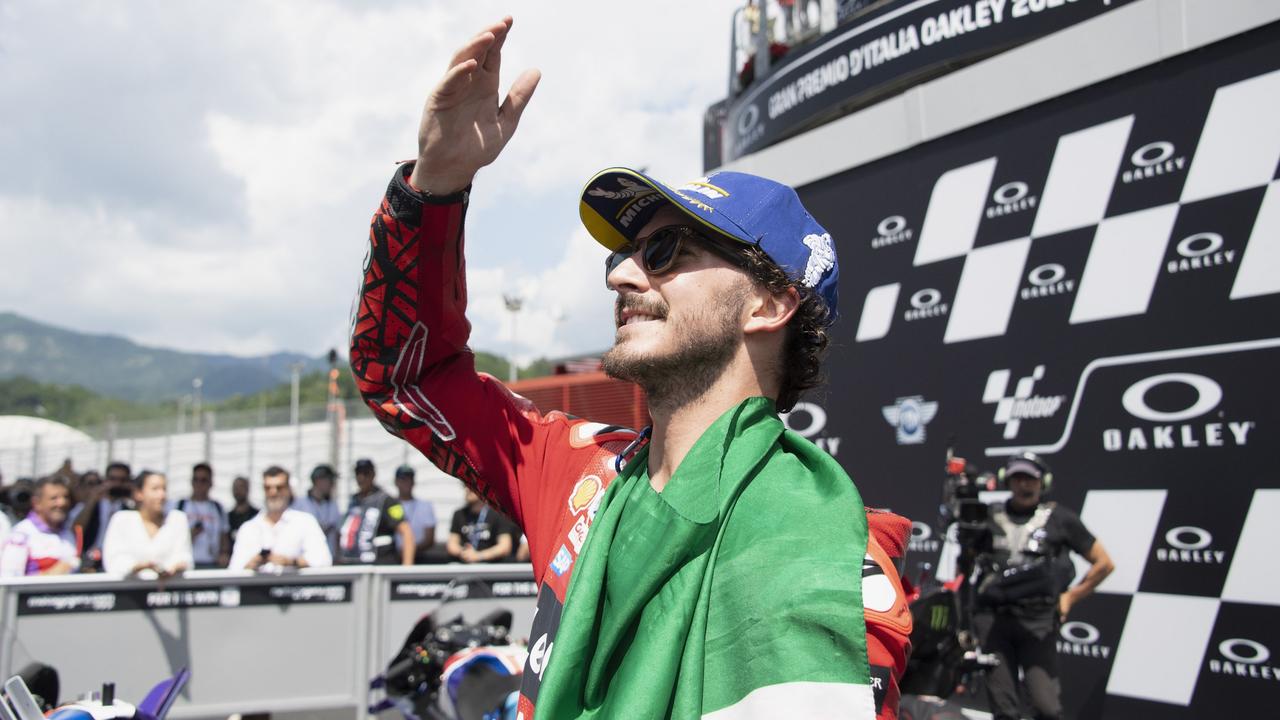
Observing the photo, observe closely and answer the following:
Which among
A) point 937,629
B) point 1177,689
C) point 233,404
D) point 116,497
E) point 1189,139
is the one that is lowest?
point 1177,689

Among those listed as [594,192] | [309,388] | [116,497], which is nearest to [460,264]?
[594,192]

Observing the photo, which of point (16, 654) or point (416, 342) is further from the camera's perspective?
point (16, 654)

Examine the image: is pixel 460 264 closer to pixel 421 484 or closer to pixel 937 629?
pixel 937 629

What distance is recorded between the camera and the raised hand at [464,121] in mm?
1625

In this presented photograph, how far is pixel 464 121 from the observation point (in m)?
1.67

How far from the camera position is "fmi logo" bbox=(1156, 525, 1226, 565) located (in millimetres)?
4785

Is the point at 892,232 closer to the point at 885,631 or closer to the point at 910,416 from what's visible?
the point at 910,416

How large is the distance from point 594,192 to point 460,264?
0.29 metres

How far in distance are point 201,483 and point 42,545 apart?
1.70 m

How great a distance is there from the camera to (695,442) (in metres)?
1.63

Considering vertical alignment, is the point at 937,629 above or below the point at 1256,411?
below

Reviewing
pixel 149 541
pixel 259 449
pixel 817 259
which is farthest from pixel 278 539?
pixel 259 449

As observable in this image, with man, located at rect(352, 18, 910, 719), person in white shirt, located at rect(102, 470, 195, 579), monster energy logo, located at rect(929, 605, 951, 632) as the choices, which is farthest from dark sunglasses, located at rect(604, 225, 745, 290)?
person in white shirt, located at rect(102, 470, 195, 579)

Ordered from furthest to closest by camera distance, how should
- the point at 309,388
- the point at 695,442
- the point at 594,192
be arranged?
the point at 309,388 < the point at 594,192 < the point at 695,442
